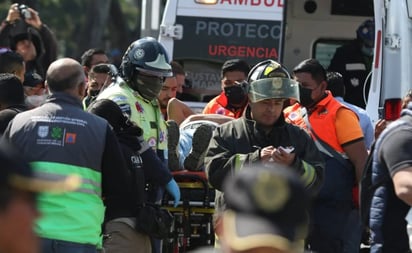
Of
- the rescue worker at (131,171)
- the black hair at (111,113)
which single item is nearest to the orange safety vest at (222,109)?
the rescue worker at (131,171)

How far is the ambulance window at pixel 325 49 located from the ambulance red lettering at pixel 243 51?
1390mm

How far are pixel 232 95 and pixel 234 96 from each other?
0.02 m

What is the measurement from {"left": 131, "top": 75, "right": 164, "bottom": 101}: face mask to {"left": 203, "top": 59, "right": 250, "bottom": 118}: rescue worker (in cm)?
189

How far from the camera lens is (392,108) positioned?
10.2m

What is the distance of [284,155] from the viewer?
657cm

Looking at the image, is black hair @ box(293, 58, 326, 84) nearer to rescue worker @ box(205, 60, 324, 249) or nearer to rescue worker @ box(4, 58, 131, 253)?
rescue worker @ box(205, 60, 324, 249)

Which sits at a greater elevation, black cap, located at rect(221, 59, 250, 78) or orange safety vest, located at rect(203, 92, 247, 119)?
black cap, located at rect(221, 59, 250, 78)

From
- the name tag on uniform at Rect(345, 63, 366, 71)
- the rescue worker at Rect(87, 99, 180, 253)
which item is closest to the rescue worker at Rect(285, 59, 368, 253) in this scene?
the rescue worker at Rect(87, 99, 180, 253)

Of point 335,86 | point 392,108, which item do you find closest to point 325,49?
point 392,108

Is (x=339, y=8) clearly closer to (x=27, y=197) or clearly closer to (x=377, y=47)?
(x=377, y=47)

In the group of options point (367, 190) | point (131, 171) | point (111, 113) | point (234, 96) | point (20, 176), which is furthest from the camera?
point (234, 96)

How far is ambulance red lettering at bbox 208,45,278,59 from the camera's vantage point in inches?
456

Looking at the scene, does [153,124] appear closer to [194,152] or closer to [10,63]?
[194,152]

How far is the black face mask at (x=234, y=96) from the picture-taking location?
32.7 ft
